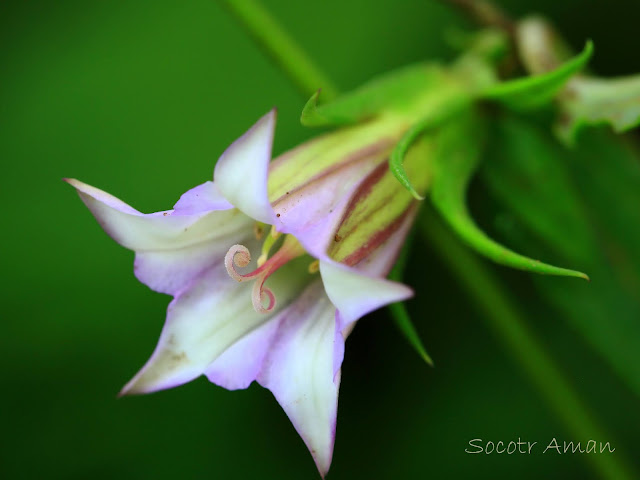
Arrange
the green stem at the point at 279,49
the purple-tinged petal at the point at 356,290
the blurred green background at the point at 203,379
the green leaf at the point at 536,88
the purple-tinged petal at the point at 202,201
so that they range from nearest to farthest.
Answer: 1. the purple-tinged petal at the point at 356,290
2. the purple-tinged petal at the point at 202,201
3. the green leaf at the point at 536,88
4. the green stem at the point at 279,49
5. the blurred green background at the point at 203,379

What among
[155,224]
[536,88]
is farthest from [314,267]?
[536,88]

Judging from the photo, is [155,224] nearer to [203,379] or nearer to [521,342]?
[521,342]

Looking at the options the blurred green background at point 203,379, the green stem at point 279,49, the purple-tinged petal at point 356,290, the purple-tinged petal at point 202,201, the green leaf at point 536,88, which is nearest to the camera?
the purple-tinged petal at point 356,290

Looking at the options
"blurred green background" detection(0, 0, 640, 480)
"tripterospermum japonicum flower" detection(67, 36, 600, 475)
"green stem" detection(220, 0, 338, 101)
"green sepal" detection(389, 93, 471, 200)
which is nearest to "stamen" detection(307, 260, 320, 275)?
"tripterospermum japonicum flower" detection(67, 36, 600, 475)

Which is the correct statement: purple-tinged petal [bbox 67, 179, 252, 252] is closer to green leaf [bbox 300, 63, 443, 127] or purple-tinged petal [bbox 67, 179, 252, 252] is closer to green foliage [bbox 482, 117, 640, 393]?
green leaf [bbox 300, 63, 443, 127]

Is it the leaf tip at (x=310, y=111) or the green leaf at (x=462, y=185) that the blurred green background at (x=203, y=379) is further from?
the leaf tip at (x=310, y=111)

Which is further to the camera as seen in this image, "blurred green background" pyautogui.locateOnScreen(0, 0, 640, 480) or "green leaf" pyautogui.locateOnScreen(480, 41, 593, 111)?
"blurred green background" pyautogui.locateOnScreen(0, 0, 640, 480)

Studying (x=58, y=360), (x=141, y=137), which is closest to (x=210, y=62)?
(x=141, y=137)

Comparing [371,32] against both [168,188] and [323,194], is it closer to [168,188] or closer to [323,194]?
[168,188]

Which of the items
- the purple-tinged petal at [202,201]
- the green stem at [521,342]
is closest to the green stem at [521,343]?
the green stem at [521,342]
